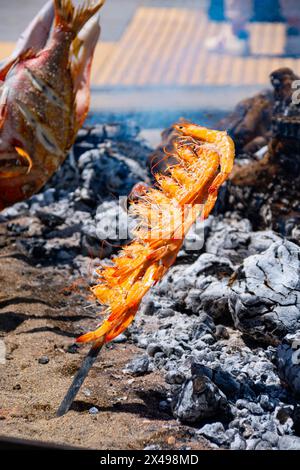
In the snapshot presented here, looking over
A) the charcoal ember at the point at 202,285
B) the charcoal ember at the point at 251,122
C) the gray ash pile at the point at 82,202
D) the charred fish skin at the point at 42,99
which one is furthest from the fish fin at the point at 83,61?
the charcoal ember at the point at 251,122

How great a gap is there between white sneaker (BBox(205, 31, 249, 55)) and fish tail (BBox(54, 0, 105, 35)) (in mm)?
3310

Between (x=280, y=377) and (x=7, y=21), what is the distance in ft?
20.8

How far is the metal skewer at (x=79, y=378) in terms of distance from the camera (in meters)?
2.60

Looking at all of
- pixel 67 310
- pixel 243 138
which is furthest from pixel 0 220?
pixel 243 138

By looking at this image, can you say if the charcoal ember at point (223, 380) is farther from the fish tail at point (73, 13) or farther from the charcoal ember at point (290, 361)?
the fish tail at point (73, 13)

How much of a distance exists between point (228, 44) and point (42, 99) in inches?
151

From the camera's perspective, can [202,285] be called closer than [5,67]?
Yes

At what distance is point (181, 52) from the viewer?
7367 millimetres

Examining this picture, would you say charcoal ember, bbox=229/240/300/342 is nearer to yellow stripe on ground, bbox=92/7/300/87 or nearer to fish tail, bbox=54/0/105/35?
fish tail, bbox=54/0/105/35

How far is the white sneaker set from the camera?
7.10 metres

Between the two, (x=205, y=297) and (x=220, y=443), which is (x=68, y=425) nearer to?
(x=220, y=443)

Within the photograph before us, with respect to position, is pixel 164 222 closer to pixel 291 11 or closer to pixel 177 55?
pixel 291 11

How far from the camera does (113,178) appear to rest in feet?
18.5

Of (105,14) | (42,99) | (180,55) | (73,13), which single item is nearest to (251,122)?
(180,55)
